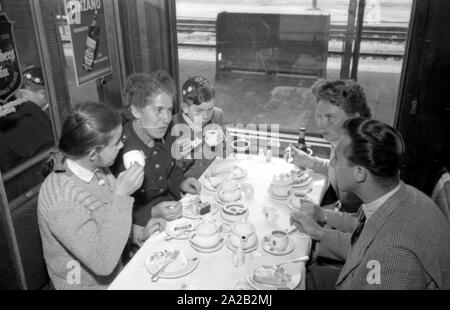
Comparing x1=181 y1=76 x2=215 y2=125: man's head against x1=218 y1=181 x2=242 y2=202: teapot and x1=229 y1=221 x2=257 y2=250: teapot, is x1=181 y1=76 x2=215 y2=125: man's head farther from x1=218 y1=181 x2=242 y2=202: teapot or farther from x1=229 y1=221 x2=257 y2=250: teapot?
x1=229 y1=221 x2=257 y2=250: teapot

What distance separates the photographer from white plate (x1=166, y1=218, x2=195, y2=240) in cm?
155

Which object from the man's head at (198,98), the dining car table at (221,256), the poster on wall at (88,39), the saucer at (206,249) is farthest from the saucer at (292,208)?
the poster on wall at (88,39)

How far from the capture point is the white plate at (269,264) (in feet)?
4.17

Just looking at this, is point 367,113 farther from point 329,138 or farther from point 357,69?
point 357,69

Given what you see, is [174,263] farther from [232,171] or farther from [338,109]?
[338,109]

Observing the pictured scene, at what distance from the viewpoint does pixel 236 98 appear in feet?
12.6

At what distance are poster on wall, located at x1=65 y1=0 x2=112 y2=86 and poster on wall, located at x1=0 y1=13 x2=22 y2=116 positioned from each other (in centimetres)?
46

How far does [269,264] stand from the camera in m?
1.41

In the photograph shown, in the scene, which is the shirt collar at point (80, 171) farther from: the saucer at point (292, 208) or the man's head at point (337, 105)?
the man's head at point (337, 105)

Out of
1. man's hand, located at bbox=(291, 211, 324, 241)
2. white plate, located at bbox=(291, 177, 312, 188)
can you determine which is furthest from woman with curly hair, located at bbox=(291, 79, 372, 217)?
man's hand, located at bbox=(291, 211, 324, 241)

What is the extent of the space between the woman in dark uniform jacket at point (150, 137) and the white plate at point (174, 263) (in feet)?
1.17

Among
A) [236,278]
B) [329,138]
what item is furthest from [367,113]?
[236,278]

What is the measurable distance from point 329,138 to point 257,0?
1577 millimetres

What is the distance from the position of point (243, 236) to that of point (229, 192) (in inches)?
16.5
